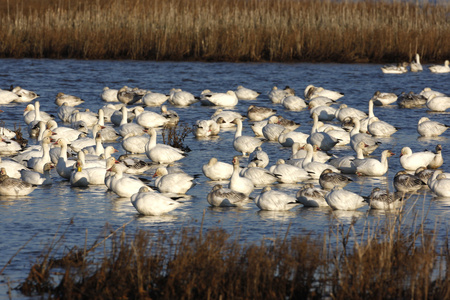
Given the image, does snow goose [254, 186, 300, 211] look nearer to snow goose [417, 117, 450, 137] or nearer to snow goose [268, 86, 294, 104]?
snow goose [417, 117, 450, 137]

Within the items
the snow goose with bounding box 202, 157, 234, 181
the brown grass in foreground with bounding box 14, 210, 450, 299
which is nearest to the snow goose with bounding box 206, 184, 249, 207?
the snow goose with bounding box 202, 157, 234, 181

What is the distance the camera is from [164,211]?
10.6 metres

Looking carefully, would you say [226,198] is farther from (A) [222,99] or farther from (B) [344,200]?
(A) [222,99]

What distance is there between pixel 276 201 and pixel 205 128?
301 inches

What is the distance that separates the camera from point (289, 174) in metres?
13.0

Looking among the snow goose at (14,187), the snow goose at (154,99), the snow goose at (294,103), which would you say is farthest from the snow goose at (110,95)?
the snow goose at (14,187)

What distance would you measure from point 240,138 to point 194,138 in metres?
2.50

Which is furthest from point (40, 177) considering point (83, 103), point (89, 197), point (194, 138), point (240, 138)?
point (83, 103)

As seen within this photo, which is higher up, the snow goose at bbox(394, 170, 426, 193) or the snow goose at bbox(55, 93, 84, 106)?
the snow goose at bbox(394, 170, 426, 193)

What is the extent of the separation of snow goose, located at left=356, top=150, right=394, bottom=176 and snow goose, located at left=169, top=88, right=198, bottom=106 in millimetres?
10581

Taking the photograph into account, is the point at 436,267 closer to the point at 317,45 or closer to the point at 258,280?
the point at 258,280

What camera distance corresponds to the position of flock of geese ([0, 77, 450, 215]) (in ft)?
36.7

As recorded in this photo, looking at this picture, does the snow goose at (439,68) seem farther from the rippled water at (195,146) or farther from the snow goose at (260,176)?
the snow goose at (260,176)

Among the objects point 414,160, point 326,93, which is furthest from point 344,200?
point 326,93
